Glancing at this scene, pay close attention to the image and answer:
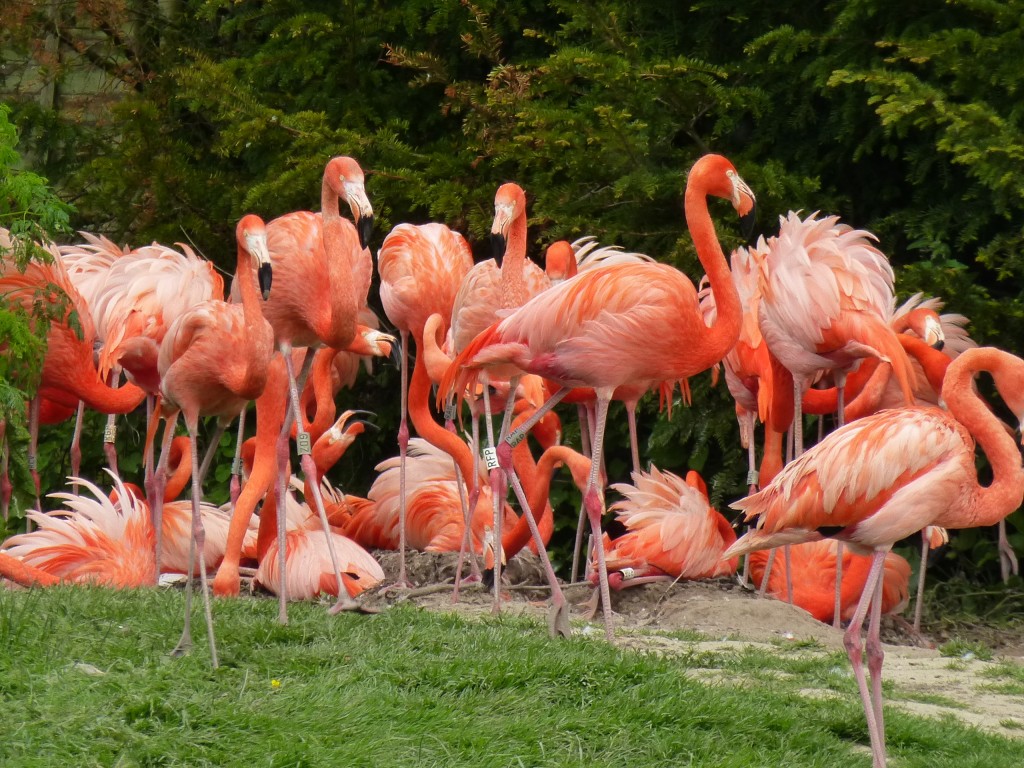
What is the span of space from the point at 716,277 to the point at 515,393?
1408mm

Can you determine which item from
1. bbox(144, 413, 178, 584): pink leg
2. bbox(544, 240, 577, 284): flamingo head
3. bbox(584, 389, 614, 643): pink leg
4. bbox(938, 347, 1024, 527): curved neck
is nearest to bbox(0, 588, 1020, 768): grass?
bbox(584, 389, 614, 643): pink leg

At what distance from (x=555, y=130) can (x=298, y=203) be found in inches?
78.7

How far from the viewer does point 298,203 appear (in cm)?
848

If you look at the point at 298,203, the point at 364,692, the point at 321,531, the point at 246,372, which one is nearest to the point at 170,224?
the point at 298,203

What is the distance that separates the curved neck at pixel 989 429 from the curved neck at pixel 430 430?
2.89 m

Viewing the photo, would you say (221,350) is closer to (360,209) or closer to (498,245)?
(360,209)

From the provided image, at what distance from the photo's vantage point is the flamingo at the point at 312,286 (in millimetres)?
5367

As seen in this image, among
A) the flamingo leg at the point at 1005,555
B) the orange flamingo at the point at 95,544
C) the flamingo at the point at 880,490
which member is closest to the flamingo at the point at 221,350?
the orange flamingo at the point at 95,544

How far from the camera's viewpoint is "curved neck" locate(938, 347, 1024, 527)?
3982mm

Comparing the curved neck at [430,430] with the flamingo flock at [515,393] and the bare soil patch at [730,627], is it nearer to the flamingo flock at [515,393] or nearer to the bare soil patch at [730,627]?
the flamingo flock at [515,393]

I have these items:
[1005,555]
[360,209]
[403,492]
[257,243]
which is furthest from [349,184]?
[1005,555]

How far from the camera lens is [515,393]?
20.4 ft

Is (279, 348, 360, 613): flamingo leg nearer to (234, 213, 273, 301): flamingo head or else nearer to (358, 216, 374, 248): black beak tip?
(234, 213, 273, 301): flamingo head

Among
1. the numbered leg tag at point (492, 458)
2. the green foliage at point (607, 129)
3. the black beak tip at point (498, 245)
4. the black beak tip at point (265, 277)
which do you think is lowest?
the numbered leg tag at point (492, 458)
